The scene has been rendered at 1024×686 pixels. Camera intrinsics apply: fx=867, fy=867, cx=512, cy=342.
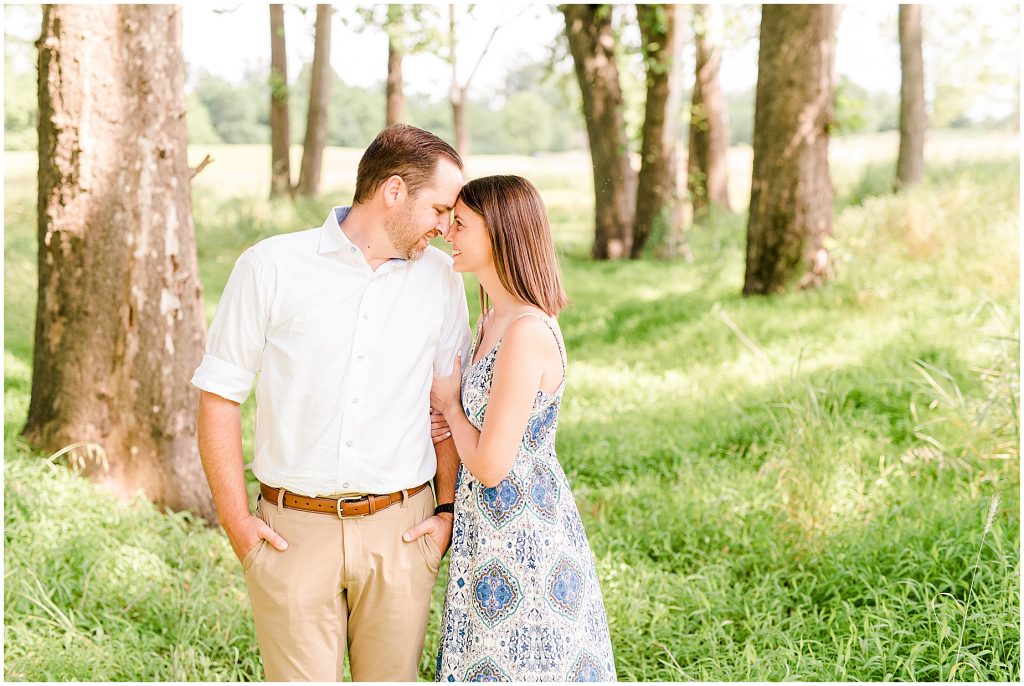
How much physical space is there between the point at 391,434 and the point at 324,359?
30 centimetres

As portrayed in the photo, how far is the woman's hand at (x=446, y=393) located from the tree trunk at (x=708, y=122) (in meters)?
13.5

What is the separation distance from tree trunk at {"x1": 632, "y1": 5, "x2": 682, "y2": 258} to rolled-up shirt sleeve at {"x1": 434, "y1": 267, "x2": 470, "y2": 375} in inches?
428

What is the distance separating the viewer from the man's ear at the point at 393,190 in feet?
8.35

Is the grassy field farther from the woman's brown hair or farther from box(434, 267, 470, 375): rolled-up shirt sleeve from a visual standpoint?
the woman's brown hair

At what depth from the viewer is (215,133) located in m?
42.1

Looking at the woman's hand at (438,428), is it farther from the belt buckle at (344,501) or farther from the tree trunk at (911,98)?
the tree trunk at (911,98)

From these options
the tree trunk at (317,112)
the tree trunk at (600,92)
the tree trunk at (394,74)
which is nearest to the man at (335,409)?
the tree trunk at (600,92)

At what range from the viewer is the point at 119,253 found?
15.0 ft

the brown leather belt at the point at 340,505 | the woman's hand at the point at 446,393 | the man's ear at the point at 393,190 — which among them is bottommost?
the brown leather belt at the point at 340,505

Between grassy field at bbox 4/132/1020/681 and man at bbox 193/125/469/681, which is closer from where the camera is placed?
man at bbox 193/125/469/681

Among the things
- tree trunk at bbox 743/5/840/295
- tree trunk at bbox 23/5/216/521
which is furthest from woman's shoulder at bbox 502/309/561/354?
tree trunk at bbox 743/5/840/295

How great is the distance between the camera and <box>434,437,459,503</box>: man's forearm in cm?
278

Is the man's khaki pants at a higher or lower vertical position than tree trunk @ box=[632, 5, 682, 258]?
lower

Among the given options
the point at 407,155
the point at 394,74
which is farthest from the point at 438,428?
the point at 394,74
